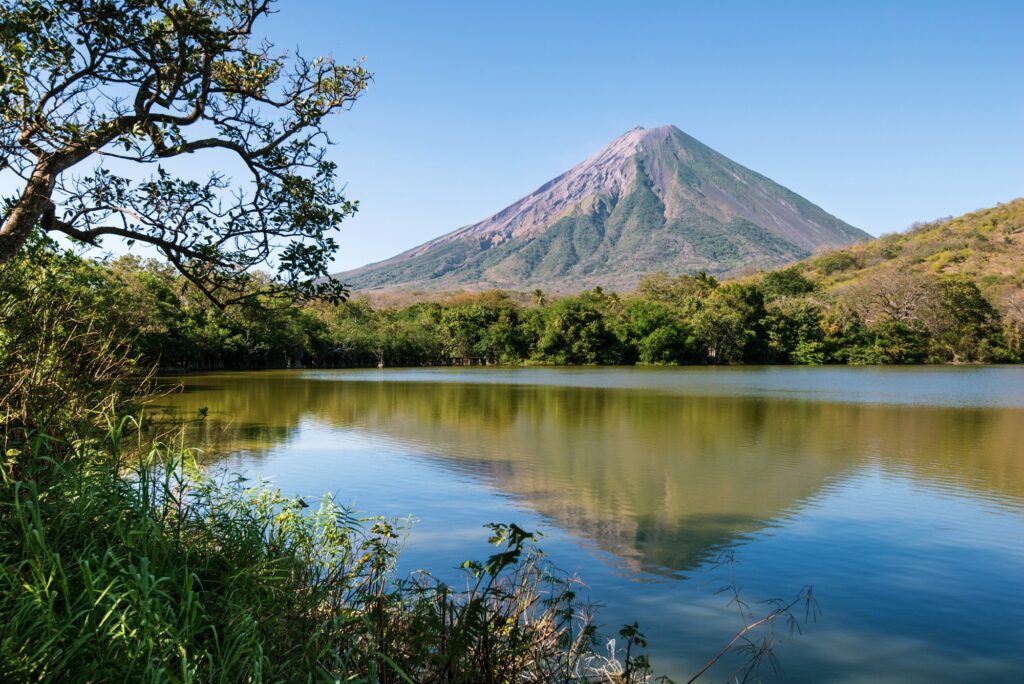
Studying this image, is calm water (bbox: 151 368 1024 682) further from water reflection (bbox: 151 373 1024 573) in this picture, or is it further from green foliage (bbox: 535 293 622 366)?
green foliage (bbox: 535 293 622 366)

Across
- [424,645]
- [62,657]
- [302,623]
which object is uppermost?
[62,657]

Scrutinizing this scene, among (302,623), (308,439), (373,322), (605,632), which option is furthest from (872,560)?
(373,322)

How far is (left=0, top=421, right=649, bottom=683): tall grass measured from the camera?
7.03ft

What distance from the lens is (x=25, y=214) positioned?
13.4 feet

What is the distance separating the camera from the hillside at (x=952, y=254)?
187 feet

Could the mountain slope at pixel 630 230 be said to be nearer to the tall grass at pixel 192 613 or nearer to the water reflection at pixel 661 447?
the water reflection at pixel 661 447

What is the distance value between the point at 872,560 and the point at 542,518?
9.55 ft

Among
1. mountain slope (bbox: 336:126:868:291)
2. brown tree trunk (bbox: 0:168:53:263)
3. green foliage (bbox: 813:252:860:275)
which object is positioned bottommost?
brown tree trunk (bbox: 0:168:53:263)

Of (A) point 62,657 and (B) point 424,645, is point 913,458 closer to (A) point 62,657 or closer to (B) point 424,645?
(B) point 424,645

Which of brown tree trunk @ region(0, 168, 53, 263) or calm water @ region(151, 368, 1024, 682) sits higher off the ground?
brown tree trunk @ region(0, 168, 53, 263)

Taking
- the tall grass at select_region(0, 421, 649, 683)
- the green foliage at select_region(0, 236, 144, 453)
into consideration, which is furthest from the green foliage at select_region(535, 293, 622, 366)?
the tall grass at select_region(0, 421, 649, 683)

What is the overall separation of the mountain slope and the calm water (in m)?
104

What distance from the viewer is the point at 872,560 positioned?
18.5 ft

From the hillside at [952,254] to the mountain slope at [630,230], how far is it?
42.1 m
